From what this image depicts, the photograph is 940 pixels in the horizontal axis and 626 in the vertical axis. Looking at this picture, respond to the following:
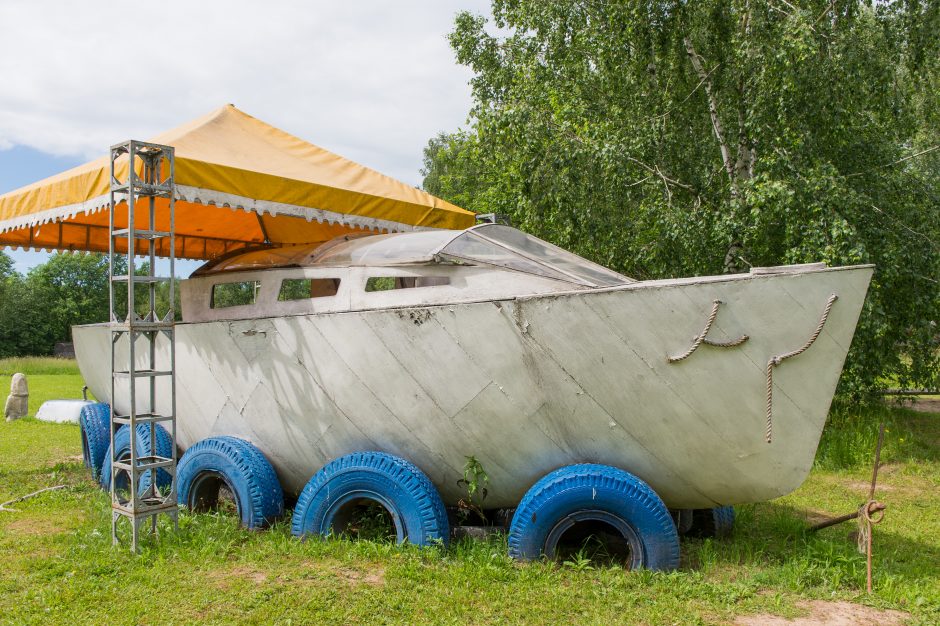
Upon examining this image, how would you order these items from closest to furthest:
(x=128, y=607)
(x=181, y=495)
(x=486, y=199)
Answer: (x=128, y=607), (x=181, y=495), (x=486, y=199)

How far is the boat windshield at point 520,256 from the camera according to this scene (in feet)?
15.6

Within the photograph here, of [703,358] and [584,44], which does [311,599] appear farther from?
[584,44]

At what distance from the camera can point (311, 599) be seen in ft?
12.4

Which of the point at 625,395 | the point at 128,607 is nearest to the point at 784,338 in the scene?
the point at 625,395

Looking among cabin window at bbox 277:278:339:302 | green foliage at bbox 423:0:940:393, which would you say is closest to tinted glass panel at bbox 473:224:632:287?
cabin window at bbox 277:278:339:302

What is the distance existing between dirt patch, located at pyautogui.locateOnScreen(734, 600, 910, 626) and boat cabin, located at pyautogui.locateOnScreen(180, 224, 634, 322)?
6.75ft

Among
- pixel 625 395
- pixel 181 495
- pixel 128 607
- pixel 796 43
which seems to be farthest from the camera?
pixel 796 43

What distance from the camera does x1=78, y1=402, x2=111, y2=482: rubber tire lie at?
7012mm

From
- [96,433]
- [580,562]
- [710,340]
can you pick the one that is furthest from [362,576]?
[96,433]

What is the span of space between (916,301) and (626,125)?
14.0 ft

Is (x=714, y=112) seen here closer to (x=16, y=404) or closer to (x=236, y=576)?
(x=236, y=576)

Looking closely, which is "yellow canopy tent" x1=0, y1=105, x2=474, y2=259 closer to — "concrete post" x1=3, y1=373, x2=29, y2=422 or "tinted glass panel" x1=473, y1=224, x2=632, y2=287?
"tinted glass panel" x1=473, y1=224, x2=632, y2=287

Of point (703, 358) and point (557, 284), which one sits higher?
point (557, 284)

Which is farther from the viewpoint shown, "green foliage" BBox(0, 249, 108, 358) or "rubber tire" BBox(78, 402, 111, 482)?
"green foliage" BBox(0, 249, 108, 358)
